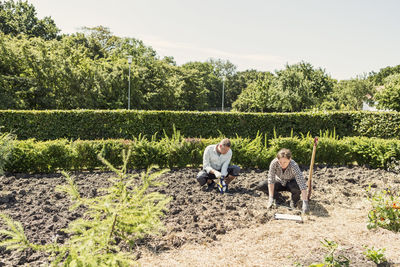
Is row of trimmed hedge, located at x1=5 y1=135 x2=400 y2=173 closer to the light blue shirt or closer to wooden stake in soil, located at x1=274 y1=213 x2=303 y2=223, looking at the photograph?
the light blue shirt

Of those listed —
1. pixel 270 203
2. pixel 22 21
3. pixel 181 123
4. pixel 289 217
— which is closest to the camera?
pixel 289 217

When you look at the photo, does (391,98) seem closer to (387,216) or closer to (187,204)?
(387,216)

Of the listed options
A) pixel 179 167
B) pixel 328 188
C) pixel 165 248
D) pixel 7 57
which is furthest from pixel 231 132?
pixel 7 57

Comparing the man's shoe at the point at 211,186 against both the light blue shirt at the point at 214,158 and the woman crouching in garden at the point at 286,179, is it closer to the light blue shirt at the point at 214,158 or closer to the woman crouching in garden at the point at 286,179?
the light blue shirt at the point at 214,158

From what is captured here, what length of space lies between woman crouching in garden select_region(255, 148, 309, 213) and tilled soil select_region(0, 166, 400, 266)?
24cm

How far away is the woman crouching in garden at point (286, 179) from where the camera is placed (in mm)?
5488

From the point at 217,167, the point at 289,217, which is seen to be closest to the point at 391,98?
the point at 217,167

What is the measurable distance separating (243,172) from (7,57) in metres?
18.9

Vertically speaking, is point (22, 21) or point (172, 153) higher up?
point (22, 21)

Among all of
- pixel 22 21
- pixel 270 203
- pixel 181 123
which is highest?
pixel 22 21

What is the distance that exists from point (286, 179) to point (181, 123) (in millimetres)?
9157

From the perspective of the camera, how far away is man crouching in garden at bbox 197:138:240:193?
643 centimetres

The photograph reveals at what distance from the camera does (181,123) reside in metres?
14.7

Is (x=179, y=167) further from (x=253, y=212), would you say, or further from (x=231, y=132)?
(x=231, y=132)
